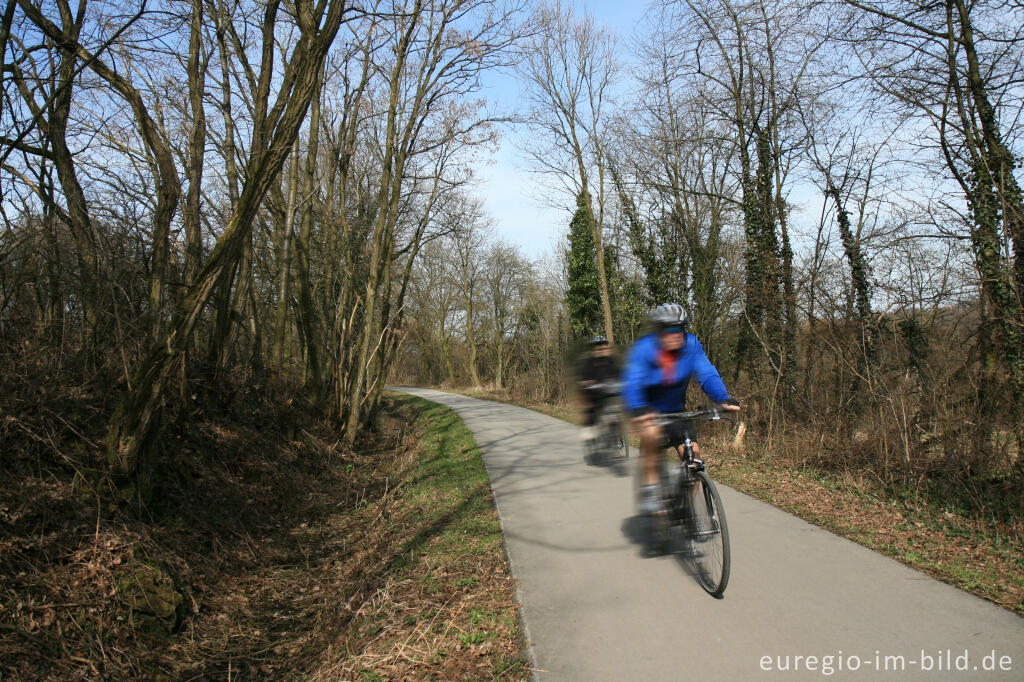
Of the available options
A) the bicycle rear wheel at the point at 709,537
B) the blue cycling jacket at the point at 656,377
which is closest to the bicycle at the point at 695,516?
the bicycle rear wheel at the point at 709,537

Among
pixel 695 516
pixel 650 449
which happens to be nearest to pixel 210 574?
pixel 650 449

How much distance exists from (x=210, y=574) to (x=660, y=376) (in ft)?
15.0

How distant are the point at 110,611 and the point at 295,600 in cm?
172

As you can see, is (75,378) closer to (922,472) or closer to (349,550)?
(349,550)

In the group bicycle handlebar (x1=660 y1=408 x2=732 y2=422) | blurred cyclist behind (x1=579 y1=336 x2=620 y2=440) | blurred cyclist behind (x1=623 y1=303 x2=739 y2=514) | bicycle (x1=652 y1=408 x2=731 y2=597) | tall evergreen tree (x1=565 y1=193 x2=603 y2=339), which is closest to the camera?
bicycle (x1=652 y1=408 x2=731 y2=597)

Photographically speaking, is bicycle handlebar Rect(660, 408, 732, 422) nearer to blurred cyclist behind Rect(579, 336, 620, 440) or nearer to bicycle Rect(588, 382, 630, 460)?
bicycle Rect(588, 382, 630, 460)

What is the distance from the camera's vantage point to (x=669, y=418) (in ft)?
14.5

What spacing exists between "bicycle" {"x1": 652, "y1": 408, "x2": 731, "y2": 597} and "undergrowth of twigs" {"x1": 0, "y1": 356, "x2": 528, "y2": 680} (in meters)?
1.35

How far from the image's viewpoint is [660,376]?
4711 mm

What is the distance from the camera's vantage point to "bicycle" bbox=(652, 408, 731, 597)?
4.04 metres

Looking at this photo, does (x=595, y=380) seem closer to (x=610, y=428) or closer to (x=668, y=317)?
(x=610, y=428)

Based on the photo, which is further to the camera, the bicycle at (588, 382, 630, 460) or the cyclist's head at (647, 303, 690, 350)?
the bicycle at (588, 382, 630, 460)

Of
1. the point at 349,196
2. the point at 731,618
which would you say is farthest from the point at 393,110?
the point at 731,618

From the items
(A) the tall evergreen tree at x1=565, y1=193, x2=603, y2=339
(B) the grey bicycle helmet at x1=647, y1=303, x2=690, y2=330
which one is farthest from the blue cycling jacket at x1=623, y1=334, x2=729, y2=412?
(A) the tall evergreen tree at x1=565, y1=193, x2=603, y2=339
